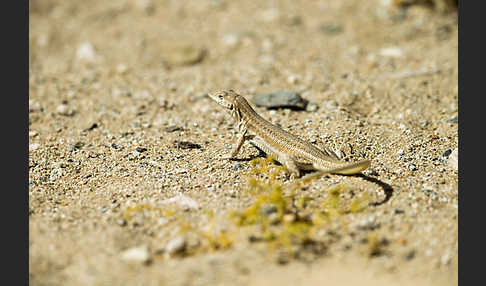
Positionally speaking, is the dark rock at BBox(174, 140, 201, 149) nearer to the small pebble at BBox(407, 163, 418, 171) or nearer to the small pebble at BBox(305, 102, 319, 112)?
the small pebble at BBox(305, 102, 319, 112)

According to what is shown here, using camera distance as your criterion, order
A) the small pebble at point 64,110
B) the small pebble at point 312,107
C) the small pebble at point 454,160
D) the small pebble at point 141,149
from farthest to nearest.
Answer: the small pebble at point 64,110 < the small pebble at point 312,107 < the small pebble at point 141,149 < the small pebble at point 454,160

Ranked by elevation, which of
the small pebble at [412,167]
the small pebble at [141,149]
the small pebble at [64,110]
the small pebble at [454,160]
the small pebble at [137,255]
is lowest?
the small pebble at [137,255]

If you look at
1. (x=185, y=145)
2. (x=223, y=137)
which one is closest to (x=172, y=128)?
(x=185, y=145)

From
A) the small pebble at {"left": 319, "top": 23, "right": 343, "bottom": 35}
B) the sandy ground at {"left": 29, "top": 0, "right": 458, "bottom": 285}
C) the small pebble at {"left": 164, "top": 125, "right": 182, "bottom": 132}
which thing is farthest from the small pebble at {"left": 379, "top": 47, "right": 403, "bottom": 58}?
the small pebble at {"left": 164, "top": 125, "right": 182, "bottom": 132}

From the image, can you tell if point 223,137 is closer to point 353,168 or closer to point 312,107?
point 312,107

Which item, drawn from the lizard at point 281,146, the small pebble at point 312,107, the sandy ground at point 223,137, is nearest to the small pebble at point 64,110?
the sandy ground at point 223,137

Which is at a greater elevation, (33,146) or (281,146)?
(281,146)

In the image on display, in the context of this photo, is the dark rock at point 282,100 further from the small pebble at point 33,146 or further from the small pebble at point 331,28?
the small pebble at point 33,146
